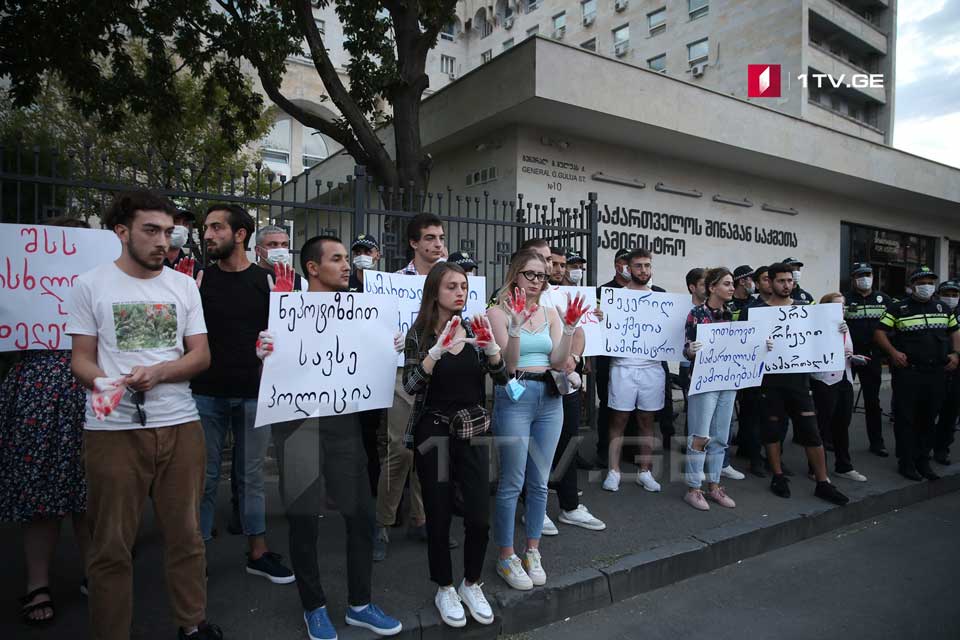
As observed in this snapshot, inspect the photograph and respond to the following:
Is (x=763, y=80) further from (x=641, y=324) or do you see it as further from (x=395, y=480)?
(x=395, y=480)

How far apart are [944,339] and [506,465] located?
16.6 ft

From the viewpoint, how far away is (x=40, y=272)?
3508mm

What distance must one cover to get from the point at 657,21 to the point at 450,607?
3517cm

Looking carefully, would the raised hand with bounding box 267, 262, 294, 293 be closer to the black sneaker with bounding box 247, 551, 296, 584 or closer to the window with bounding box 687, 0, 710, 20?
the black sneaker with bounding box 247, 551, 296, 584

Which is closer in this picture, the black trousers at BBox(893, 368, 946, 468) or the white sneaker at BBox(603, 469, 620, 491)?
the white sneaker at BBox(603, 469, 620, 491)

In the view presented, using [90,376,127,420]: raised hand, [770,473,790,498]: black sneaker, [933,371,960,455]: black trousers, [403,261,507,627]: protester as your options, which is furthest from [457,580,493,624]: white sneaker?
[933,371,960,455]: black trousers

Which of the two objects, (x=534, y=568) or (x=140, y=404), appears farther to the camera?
(x=534, y=568)

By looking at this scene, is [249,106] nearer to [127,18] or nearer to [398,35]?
[127,18]

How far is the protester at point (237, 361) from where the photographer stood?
128 inches

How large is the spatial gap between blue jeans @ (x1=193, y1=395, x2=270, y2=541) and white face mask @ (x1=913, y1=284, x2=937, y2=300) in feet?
20.3

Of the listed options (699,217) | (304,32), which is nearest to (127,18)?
(304,32)

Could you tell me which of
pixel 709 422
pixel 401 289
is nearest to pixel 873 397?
pixel 709 422

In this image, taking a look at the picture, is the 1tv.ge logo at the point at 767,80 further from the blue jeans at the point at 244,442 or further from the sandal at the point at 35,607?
the sandal at the point at 35,607

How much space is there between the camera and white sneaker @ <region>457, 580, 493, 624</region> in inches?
119
